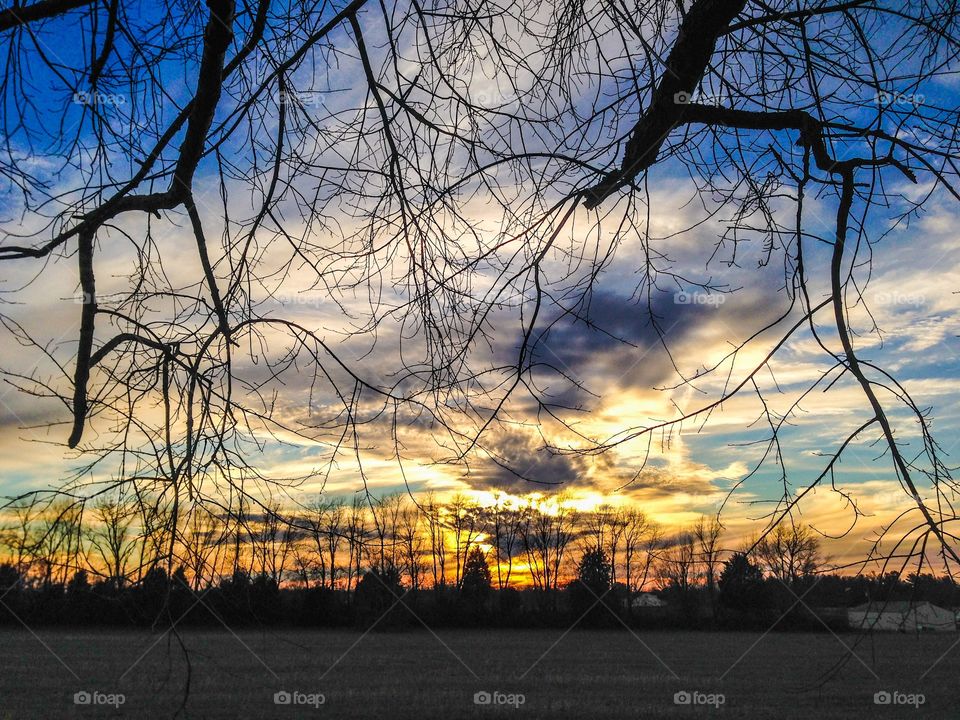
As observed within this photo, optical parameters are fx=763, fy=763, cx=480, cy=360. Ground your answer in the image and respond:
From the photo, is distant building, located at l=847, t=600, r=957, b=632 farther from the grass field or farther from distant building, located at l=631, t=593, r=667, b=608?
distant building, located at l=631, t=593, r=667, b=608

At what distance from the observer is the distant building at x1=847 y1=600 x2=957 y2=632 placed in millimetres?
2619

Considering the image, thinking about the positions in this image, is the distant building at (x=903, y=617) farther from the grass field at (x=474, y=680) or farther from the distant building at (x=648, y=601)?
the distant building at (x=648, y=601)

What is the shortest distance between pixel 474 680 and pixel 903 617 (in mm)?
29150

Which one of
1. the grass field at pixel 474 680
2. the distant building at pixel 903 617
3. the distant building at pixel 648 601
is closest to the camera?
the distant building at pixel 903 617

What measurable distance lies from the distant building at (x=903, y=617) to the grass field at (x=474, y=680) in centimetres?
1077

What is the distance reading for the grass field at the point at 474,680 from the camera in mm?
21625

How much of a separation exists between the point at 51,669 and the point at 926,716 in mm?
31071

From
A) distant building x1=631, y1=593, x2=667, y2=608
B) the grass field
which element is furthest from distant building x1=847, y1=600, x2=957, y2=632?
distant building x1=631, y1=593, x2=667, y2=608

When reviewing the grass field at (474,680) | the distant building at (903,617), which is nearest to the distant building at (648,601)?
the grass field at (474,680)

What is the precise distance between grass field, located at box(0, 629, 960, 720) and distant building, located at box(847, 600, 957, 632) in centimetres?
1077

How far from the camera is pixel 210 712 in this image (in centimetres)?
2041

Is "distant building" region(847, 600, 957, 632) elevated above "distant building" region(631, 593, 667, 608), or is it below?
above

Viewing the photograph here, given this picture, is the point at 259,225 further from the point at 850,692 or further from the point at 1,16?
the point at 850,692

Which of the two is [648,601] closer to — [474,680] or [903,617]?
[474,680]
